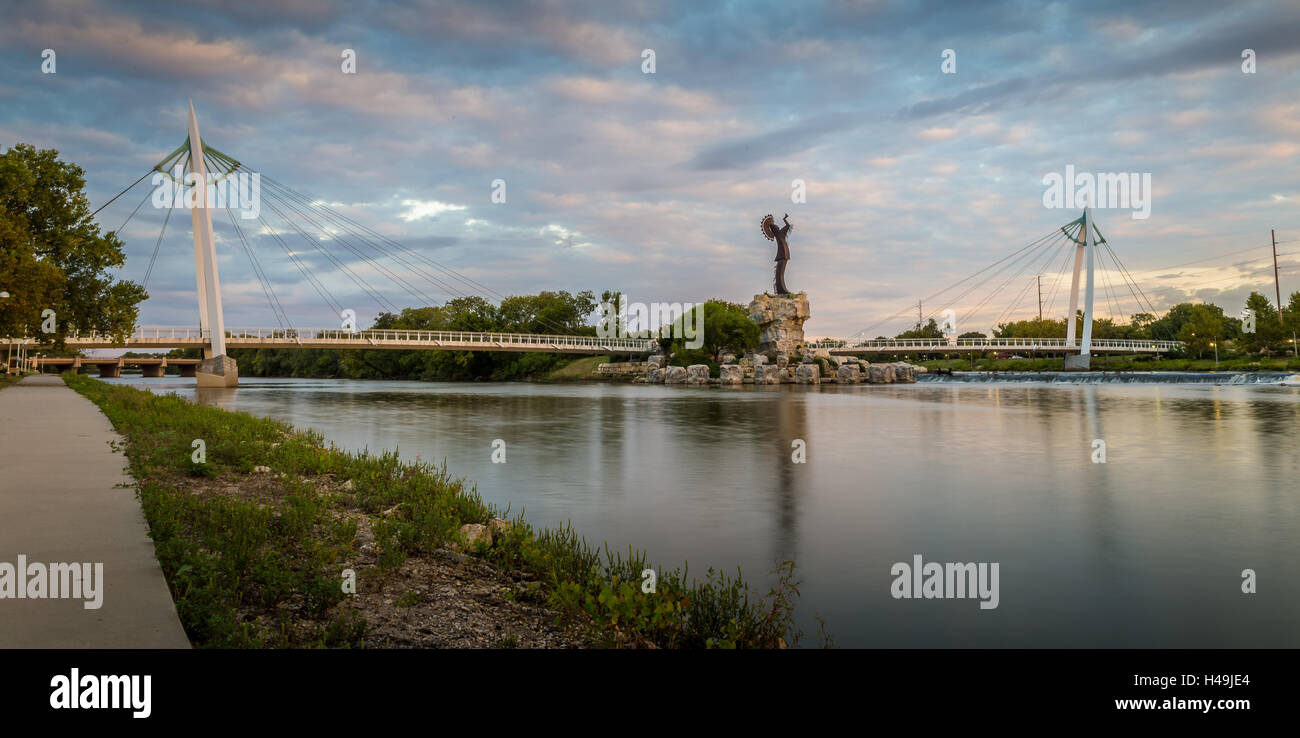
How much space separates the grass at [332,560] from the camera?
699 centimetres

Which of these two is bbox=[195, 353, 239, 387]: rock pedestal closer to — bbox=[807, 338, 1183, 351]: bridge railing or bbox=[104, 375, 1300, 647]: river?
bbox=[104, 375, 1300, 647]: river

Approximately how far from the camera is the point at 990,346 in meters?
Answer: 121

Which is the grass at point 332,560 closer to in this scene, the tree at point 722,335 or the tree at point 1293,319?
the tree at point 722,335

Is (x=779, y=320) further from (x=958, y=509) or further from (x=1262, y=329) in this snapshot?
(x=958, y=509)

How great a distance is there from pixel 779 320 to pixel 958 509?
102 metres

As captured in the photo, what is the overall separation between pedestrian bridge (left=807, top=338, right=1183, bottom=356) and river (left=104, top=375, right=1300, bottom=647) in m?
89.1

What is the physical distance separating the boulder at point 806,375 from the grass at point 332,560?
3804 inches

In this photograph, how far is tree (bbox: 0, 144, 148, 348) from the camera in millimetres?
34625

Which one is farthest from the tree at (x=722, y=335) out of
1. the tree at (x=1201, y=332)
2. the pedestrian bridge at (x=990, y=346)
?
the tree at (x=1201, y=332)

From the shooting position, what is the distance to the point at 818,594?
32.4 feet
